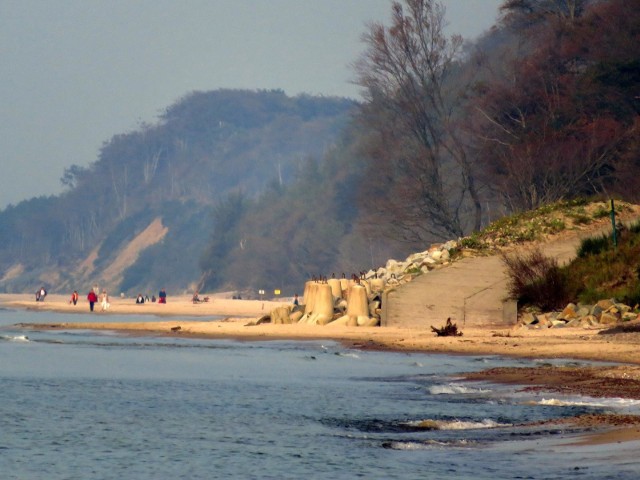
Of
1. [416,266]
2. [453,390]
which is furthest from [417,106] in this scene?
[453,390]

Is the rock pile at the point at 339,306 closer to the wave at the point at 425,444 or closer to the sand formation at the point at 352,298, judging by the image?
the sand formation at the point at 352,298

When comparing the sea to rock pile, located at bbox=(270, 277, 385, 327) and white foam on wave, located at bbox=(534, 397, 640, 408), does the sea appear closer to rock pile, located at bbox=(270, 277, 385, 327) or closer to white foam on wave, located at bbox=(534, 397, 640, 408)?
white foam on wave, located at bbox=(534, 397, 640, 408)

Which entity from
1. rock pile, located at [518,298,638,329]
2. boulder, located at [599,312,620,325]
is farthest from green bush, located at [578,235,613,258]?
boulder, located at [599,312,620,325]

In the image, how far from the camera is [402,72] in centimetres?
6119

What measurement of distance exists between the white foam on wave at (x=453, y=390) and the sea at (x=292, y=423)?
0.10ft

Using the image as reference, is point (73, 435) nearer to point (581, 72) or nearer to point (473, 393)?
point (473, 393)

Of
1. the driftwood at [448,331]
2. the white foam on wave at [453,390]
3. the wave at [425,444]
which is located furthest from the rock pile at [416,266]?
the wave at [425,444]

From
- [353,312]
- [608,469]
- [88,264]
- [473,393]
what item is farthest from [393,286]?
[88,264]

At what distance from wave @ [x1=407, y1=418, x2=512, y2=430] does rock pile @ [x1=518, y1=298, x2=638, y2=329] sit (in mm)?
13092

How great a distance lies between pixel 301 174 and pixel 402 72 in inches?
3711

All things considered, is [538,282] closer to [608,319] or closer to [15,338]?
[608,319]

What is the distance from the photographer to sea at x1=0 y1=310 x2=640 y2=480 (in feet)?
38.2

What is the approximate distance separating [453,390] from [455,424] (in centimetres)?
391

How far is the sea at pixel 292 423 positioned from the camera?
11.6 meters
